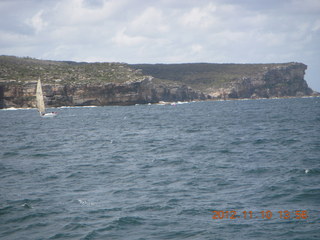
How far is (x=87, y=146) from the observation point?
36062mm

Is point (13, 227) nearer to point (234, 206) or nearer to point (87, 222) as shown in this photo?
point (87, 222)

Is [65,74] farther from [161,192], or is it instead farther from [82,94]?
[161,192]

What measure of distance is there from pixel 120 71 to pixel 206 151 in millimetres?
154722

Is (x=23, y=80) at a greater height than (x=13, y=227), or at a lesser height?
greater

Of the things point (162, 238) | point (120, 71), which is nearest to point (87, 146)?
point (162, 238)
